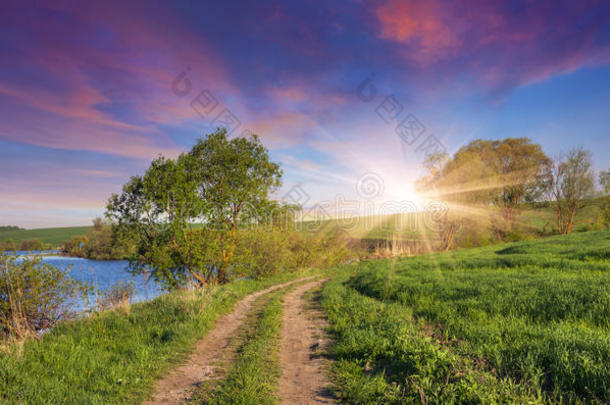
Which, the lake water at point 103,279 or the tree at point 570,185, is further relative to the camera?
the tree at point 570,185

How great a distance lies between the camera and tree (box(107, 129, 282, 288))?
15797 millimetres

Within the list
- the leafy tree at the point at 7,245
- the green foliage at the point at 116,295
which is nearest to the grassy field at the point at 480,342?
the green foliage at the point at 116,295

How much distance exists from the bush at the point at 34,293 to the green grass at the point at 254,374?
23.3 ft

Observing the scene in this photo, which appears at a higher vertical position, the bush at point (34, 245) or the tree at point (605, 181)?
the tree at point (605, 181)

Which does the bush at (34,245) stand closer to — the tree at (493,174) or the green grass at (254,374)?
the green grass at (254,374)

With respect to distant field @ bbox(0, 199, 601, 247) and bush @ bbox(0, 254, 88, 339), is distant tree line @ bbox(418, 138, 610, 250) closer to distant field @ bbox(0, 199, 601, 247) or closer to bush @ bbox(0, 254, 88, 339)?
distant field @ bbox(0, 199, 601, 247)

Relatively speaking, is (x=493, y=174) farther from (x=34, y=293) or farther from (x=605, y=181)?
(x=34, y=293)

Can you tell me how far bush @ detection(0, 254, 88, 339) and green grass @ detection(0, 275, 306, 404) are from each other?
2.03m

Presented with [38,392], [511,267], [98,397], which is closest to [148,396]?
[98,397]

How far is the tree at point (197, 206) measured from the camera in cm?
1580

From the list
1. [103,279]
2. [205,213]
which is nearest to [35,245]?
[103,279]

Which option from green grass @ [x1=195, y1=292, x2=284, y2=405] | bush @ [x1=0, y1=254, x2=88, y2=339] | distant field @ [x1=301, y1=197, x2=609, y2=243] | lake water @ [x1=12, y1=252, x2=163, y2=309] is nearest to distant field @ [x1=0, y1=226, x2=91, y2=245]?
lake water @ [x1=12, y1=252, x2=163, y2=309]

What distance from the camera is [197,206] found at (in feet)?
52.0

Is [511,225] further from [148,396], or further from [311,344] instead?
[148,396]
